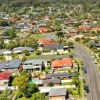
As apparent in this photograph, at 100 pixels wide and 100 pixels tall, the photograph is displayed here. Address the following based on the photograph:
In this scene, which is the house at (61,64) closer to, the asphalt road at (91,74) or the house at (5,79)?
the asphalt road at (91,74)

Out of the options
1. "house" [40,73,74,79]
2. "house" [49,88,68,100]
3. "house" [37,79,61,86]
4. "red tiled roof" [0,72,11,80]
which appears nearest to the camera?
"house" [49,88,68,100]

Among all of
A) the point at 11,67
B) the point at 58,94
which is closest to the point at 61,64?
the point at 11,67

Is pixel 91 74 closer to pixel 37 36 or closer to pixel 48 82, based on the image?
pixel 48 82

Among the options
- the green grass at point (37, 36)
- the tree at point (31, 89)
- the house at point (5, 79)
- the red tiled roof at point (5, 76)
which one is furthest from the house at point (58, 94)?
the green grass at point (37, 36)

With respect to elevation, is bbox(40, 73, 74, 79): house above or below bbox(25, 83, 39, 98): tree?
above

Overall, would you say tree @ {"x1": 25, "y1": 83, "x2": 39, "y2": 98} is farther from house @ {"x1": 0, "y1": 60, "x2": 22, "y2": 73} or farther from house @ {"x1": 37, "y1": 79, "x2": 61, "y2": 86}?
house @ {"x1": 0, "y1": 60, "x2": 22, "y2": 73}

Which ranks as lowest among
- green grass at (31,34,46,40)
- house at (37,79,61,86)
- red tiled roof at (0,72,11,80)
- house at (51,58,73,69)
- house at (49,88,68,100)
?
house at (49,88,68,100)

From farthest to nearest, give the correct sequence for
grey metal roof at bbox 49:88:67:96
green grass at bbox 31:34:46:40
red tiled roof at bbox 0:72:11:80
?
green grass at bbox 31:34:46:40 → red tiled roof at bbox 0:72:11:80 → grey metal roof at bbox 49:88:67:96

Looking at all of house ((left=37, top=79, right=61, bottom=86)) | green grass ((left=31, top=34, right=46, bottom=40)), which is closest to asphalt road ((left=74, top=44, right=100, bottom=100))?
house ((left=37, top=79, right=61, bottom=86))

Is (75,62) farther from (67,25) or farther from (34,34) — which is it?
(67,25)
